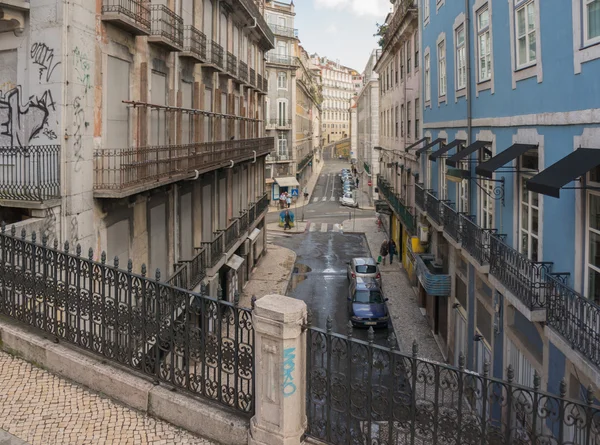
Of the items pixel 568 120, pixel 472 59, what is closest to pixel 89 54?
pixel 568 120

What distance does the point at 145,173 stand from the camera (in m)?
12.6

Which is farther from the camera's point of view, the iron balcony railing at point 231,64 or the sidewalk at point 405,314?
the iron balcony railing at point 231,64

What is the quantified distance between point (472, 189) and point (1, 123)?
11703 mm

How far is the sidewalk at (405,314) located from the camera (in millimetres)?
19609

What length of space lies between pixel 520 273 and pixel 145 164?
7999 millimetres

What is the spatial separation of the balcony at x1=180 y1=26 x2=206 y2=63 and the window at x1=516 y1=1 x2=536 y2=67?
8.96 m

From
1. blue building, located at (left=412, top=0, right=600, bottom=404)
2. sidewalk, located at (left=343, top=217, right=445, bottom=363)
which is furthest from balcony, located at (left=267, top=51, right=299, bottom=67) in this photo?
blue building, located at (left=412, top=0, right=600, bottom=404)

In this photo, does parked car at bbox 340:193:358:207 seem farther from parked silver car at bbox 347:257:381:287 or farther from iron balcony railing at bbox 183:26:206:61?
iron balcony railing at bbox 183:26:206:61

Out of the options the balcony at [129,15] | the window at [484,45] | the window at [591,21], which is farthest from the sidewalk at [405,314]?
the balcony at [129,15]

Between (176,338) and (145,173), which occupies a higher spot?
(145,173)

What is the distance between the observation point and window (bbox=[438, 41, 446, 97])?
1911 cm

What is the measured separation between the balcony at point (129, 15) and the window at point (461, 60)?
878 cm

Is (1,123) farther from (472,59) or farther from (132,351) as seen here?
(472,59)

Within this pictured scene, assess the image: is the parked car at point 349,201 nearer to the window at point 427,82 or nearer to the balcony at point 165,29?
the window at point 427,82
